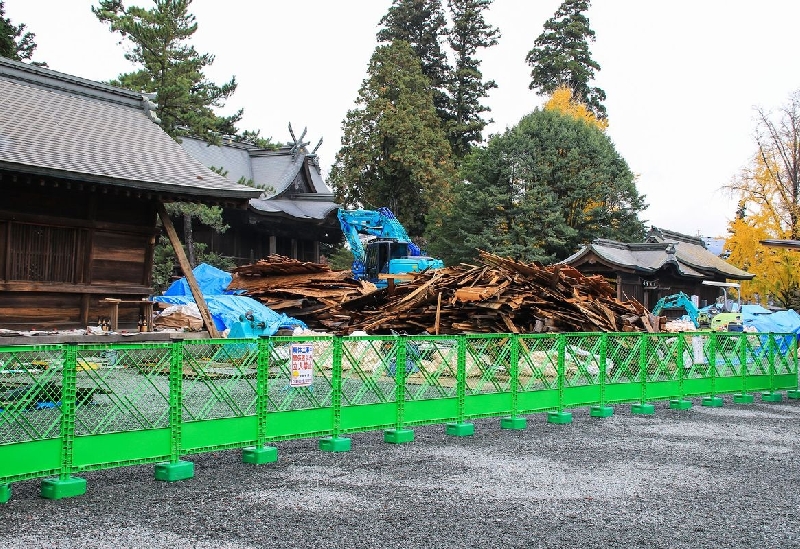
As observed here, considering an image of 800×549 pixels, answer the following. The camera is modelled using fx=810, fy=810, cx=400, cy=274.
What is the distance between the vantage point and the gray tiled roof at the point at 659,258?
36875 mm

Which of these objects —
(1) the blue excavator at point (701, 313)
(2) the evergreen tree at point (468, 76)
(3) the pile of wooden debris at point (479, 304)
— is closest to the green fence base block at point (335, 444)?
(3) the pile of wooden debris at point (479, 304)

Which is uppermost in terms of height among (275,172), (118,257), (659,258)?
(275,172)

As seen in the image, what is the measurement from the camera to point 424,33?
63.5m

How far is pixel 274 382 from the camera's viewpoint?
9688 mm

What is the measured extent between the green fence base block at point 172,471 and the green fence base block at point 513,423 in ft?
18.5

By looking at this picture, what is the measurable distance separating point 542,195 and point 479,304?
24935mm

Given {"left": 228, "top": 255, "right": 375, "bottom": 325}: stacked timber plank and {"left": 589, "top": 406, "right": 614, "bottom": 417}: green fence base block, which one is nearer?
{"left": 589, "top": 406, "right": 614, "bottom": 417}: green fence base block

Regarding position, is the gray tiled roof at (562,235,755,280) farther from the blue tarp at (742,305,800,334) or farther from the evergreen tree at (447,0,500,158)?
the evergreen tree at (447,0,500,158)

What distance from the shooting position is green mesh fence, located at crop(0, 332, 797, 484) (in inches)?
285

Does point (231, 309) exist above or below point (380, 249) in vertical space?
below

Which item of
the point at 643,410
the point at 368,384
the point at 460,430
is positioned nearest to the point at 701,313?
the point at 643,410

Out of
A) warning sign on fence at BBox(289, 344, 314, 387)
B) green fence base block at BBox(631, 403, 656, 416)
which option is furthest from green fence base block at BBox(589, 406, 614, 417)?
warning sign on fence at BBox(289, 344, 314, 387)

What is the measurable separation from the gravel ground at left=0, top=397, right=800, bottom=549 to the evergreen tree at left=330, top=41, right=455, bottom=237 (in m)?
40.0

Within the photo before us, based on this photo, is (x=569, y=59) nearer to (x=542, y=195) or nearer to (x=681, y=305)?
(x=542, y=195)
